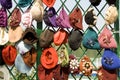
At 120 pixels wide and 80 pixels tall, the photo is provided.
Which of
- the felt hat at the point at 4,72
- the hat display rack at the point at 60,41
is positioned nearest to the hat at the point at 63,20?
the hat display rack at the point at 60,41

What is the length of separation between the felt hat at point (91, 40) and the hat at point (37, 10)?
270 mm

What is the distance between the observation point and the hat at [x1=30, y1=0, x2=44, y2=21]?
2143 millimetres

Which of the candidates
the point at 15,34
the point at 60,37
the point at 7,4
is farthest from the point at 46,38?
the point at 7,4

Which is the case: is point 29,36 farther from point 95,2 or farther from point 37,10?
point 95,2

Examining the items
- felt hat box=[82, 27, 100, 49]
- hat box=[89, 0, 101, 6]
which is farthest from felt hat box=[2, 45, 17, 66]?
hat box=[89, 0, 101, 6]

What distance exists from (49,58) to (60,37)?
13 cm

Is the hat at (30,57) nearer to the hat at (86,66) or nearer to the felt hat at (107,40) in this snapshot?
the hat at (86,66)

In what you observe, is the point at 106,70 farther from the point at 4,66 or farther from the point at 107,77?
the point at 4,66

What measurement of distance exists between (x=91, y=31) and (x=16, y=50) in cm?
44

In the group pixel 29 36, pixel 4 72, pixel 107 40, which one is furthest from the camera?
pixel 4 72

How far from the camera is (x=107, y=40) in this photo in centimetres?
206

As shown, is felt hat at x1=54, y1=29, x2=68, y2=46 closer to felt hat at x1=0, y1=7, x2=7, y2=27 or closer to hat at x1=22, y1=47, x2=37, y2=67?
hat at x1=22, y1=47, x2=37, y2=67

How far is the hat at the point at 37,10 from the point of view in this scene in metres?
2.14

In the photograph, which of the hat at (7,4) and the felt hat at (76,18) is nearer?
the felt hat at (76,18)
